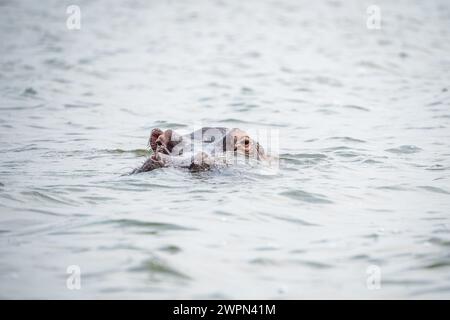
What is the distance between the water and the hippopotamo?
171mm

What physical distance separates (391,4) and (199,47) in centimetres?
1466

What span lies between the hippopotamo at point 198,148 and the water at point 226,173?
0.56ft

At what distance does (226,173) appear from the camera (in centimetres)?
838

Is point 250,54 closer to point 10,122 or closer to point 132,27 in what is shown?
point 132,27

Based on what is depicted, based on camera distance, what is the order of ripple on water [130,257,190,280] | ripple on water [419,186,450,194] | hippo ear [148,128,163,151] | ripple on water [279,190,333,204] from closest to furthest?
ripple on water [130,257,190,280] < ripple on water [279,190,333,204] < ripple on water [419,186,450,194] < hippo ear [148,128,163,151]

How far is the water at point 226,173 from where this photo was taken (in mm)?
5734

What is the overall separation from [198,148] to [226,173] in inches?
19.8

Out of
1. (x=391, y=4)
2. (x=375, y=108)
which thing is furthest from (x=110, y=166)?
(x=391, y=4)

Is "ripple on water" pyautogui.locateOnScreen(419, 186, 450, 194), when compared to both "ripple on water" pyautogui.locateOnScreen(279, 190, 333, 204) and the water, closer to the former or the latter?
the water

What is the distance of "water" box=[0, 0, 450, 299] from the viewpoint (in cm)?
573

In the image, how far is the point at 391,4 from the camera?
34844mm

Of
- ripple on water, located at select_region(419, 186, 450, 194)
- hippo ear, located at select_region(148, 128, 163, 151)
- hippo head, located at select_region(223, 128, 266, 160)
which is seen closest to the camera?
ripple on water, located at select_region(419, 186, 450, 194)

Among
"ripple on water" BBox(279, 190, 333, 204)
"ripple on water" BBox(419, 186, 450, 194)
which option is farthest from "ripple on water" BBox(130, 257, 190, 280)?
"ripple on water" BBox(419, 186, 450, 194)

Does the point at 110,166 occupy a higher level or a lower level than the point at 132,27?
lower
